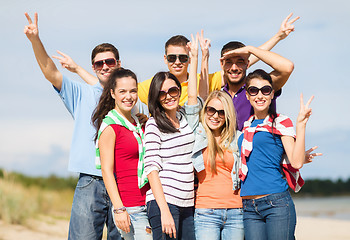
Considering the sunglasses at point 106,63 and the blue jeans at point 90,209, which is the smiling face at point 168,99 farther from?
the blue jeans at point 90,209

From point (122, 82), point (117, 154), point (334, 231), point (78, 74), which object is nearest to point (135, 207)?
point (117, 154)

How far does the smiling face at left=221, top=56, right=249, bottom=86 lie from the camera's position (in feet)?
15.0

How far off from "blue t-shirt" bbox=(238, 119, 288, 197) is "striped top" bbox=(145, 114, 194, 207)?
54 cm

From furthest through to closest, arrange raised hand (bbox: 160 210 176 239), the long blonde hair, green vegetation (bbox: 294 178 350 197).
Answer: green vegetation (bbox: 294 178 350 197)
the long blonde hair
raised hand (bbox: 160 210 176 239)

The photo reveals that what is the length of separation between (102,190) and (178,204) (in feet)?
3.52

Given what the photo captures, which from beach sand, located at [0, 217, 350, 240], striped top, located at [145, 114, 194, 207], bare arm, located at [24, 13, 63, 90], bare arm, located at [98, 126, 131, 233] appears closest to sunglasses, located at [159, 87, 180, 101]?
striped top, located at [145, 114, 194, 207]

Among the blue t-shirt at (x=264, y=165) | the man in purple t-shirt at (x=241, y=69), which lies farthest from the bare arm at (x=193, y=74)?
the blue t-shirt at (x=264, y=165)

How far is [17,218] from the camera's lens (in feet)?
36.9

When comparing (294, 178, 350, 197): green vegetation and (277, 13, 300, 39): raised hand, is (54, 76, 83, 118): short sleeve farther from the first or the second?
(294, 178, 350, 197): green vegetation

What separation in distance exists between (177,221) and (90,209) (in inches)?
47.3

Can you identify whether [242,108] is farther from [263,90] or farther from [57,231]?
[57,231]

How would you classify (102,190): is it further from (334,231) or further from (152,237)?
(334,231)

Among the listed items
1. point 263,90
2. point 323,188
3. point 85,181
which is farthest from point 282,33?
point 323,188

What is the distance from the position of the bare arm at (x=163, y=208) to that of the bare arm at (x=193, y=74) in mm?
941
